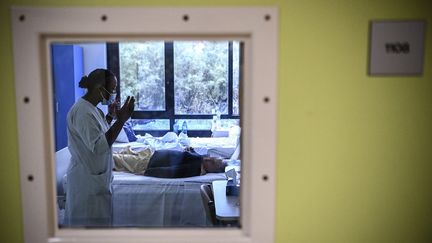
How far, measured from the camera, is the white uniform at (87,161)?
1.73 meters

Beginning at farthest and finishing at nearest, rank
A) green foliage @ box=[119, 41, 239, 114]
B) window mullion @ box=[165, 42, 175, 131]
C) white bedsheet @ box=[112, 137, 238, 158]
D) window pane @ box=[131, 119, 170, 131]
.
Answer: window mullion @ box=[165, 42, 175, 131] < green foliage @ box=[119, 41, 239, 114] < window pane @ box=[131, 119, 170, 131] < white bedsheet @ box=[112, 137, 238, 158]

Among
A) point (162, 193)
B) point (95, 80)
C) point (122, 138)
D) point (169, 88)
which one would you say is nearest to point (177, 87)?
point (169, 88)

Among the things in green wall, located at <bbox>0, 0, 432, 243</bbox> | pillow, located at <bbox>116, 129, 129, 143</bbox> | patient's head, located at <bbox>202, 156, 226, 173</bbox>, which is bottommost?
patient's head, located at <bbox>202, 156, 226, 173</bbox>

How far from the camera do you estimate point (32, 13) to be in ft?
2.56

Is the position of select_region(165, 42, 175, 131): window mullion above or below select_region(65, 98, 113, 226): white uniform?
above

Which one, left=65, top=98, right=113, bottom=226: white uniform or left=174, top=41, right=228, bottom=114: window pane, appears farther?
left=174, top=41, right=228, bottom=114: window pane

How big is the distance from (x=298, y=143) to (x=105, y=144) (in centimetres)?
121

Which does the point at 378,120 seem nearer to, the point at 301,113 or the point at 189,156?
the point at 301,113

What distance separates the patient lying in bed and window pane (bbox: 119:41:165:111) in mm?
1253

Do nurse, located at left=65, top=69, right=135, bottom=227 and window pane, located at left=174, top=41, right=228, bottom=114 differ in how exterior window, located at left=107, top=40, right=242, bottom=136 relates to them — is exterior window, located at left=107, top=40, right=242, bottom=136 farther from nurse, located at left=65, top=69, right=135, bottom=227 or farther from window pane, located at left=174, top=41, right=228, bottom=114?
nurse, located at left=65, top=69, right=135, bottom=227

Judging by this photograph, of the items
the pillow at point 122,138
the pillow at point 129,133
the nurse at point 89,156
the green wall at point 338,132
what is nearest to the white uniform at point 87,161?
the nurse at point 89,156

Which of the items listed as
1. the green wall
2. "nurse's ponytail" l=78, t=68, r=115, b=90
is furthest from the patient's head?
the green wall

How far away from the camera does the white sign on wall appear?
0.79 meters

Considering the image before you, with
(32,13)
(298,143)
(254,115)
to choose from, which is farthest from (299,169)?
(32,13)
